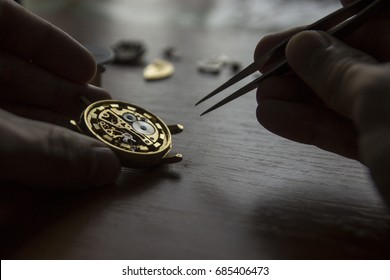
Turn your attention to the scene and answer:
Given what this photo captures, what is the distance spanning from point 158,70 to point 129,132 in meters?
0.42

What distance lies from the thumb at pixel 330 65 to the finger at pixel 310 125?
79 millimetres

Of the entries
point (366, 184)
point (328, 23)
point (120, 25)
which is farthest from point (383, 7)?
point (120, 25)

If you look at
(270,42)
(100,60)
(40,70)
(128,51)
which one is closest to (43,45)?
(40,70)

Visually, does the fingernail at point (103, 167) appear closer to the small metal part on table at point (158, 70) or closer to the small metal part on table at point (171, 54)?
the small metal part on table at point (158, 70)

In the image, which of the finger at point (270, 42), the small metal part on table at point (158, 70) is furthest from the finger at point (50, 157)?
the small metal part on table at point (158, 70)

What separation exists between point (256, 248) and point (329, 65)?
0.20 meters

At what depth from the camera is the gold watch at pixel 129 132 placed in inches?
23.2

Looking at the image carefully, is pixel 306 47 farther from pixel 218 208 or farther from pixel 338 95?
pixel 218 208

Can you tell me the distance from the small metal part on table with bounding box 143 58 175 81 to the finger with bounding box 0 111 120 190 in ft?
1.46

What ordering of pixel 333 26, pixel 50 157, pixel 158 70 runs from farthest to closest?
pixel 158 70
pixel 333 26
pixel 50 157

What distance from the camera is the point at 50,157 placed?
0.50 metres

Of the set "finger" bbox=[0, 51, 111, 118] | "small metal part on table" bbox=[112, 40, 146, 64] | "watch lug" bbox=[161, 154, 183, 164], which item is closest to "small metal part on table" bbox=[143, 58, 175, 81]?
"small metal part on table" bbox=[112, 40, 146, 64]

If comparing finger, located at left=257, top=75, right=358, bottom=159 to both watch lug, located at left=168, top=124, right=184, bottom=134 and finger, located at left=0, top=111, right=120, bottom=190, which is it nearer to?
watch lug, located at left=168, top=124, right=184, bottom=134

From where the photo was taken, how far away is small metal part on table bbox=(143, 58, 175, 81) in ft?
3.22
